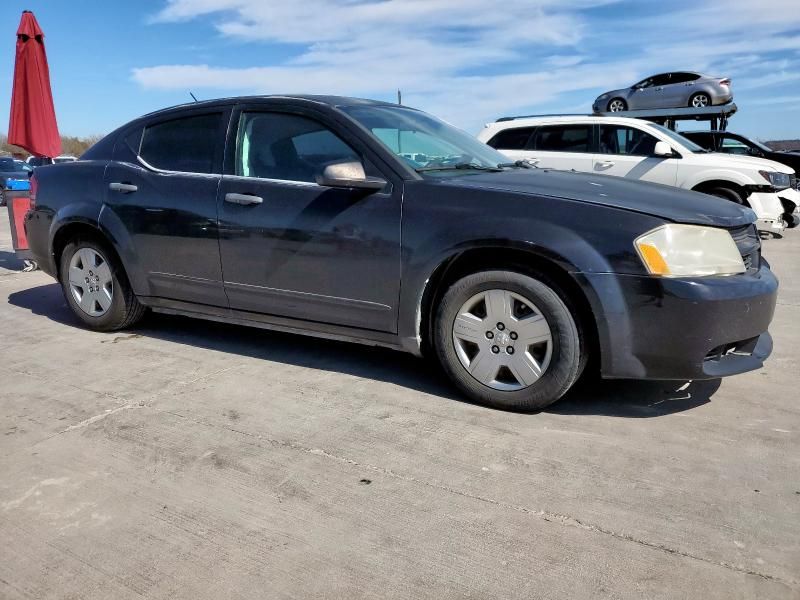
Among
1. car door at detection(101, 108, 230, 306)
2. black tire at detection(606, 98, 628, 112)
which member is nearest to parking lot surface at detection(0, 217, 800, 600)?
car door at detection(101, 108, 230, 306)

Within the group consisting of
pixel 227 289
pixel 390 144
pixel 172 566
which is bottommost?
pixel 172 566

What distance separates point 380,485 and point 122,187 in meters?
2.99

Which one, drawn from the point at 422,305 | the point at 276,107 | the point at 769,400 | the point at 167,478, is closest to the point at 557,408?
the point at 422,305

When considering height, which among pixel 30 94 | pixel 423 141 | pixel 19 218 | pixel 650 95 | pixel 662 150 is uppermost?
pixel 650 95

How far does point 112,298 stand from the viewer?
4.86 metres

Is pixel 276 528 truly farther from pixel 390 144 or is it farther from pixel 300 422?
pixel 390 144

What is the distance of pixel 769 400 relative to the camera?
11.8ft

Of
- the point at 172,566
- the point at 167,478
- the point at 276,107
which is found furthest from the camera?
the point at 276,107

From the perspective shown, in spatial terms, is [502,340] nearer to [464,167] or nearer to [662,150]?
[464,167]

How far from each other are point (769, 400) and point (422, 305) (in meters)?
1.88

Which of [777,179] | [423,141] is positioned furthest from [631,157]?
[423,141]

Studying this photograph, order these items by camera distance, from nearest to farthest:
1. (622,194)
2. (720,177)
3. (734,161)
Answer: (622,194)
(720,177)
(734,161)

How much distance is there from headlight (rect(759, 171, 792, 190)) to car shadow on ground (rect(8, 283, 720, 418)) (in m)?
6.50

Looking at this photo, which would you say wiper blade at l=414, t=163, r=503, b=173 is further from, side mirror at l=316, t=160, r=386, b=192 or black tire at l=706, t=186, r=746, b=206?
black tire at l=706, t=186, r=746, b=206
